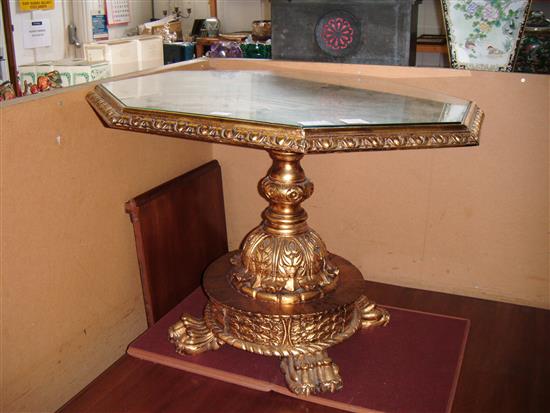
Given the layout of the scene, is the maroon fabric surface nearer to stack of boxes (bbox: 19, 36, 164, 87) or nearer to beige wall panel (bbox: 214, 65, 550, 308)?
beige wall panel (bbox: 214, 65, 550, 308)

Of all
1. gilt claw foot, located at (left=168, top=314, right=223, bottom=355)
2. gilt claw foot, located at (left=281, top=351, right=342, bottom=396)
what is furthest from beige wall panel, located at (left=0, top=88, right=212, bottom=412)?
gilt claw foot, located at (left=281, top=351, right=342, bottom=396)

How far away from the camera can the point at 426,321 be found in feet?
4.52

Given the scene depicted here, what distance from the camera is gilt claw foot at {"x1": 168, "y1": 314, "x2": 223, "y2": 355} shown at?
4.03 ft

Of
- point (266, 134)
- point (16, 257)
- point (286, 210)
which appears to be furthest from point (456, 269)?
point (16, 257)

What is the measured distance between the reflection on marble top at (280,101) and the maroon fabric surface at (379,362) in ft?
1.58

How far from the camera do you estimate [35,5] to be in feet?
9.62

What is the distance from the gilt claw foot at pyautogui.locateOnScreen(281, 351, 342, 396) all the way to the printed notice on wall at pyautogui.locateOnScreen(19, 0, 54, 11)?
234 centimetres

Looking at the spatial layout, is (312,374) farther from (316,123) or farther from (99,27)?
(99,27)

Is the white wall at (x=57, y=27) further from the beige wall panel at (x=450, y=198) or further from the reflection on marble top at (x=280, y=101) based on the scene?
the reflection on marble top at (x=280, y=101)

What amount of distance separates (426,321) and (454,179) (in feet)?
1.06

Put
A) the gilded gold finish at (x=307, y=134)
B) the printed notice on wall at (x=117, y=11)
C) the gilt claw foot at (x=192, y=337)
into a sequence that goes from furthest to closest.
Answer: the printed notice on wall at (x=117, y=11), the gilt claw foot at (x=192, y=337), the gilded gold finish at (x=307, y=134)

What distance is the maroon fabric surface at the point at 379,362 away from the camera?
1.11m

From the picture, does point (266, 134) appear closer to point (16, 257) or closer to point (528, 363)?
point (16, 257)

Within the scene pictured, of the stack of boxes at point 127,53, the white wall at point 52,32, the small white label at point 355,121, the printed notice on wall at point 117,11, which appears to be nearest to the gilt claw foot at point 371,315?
the small white label at point 355,121
